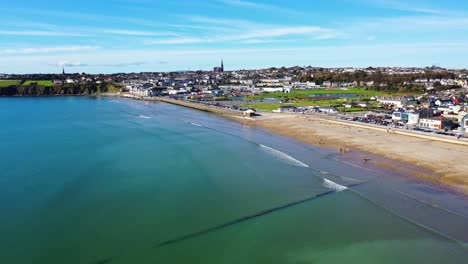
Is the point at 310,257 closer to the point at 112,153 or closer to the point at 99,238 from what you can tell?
the point at 99,238

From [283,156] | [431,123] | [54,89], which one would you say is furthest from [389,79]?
[54,89]

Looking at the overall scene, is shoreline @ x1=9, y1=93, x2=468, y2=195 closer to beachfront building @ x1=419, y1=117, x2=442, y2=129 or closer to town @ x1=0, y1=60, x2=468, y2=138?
town @ x1=0, y1=60, x2=468, y2=138

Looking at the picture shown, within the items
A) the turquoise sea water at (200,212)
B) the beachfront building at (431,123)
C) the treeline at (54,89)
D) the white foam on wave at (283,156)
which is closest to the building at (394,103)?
the beachfront building at (431,123)

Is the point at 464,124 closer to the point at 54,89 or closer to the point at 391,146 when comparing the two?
the point at 391,146

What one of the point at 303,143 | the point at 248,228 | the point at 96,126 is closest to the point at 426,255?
the point at 248,228

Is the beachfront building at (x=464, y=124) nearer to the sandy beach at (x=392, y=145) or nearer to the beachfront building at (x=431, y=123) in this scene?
the beachfront building at (x=431, y=123)
